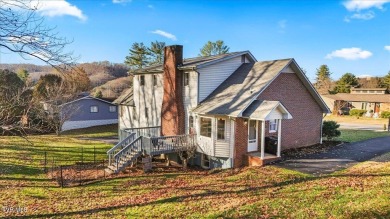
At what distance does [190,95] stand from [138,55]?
43407 mm

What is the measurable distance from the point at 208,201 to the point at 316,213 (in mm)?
3973

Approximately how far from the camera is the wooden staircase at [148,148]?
57.5 feet

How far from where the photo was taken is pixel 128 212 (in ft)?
35.9

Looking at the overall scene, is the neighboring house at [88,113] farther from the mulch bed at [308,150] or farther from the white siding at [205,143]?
the mulch bed at [308,150]

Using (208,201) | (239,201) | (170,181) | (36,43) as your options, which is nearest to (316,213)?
(239,201)

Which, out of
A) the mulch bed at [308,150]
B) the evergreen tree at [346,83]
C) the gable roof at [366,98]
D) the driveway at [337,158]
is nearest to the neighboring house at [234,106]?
the mulch bed at [308,150]

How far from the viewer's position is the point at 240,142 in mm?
16500

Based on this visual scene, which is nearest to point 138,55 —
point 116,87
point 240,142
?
point 116,87

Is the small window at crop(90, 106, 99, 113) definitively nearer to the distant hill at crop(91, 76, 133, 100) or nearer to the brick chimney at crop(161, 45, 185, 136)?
the brick chimney at crop(161, 45, 185, 136)

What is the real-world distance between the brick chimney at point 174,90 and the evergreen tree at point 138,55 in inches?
1587

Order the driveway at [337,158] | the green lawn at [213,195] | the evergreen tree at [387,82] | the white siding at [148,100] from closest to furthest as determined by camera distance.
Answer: the green lawn at [213,195] < the driveway at [337,158] < the white siding at [148,100] < the evergreen tree at [387,82]

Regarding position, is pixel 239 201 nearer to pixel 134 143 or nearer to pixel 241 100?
pixel 241 100

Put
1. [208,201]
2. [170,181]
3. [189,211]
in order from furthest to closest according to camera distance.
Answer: [170,181] → [208,201] → [189,211]

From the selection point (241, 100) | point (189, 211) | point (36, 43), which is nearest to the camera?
point (36, 43)
